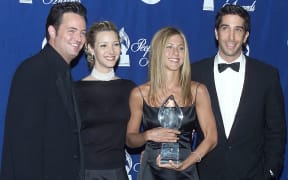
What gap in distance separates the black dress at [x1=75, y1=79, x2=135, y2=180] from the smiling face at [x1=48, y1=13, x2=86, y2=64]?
363 millimetres

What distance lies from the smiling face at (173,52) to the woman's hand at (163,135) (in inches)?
15.1

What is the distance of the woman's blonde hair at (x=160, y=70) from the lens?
10.7ft

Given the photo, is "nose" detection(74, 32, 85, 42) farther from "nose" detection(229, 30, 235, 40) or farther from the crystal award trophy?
"nose" detection(229, 30, 235, 40)

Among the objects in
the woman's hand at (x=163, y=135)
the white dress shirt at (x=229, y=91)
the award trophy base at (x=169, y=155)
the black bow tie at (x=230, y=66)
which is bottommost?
the award trophy base at (x=169, y=155)

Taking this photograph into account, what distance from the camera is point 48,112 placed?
282 cm

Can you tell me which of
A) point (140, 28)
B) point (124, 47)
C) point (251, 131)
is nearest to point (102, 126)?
point (251, 131)

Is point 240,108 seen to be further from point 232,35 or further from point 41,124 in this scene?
point 41,124

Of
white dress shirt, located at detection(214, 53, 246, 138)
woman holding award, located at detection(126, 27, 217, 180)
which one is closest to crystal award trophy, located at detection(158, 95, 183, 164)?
woman holding award, located at detection(126, 27, 217, 180)

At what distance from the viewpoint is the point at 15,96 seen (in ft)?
8.91

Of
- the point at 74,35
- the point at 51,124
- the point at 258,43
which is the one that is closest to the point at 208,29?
the point at 258,43

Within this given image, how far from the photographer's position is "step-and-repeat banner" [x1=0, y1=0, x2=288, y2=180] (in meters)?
4.01

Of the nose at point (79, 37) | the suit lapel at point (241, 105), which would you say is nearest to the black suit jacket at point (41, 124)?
the nose at point (79, 37)

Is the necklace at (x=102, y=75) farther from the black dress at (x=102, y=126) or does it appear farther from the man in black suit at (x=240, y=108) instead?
the man in black suit at (x=240, y=108)

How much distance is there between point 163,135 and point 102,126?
0.40 meters
